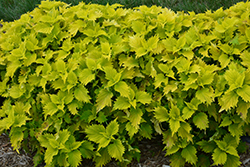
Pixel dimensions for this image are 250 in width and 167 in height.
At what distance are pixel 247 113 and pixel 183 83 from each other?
2.00ft

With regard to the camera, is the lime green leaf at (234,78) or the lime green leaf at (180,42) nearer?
the lime green leaf at (234,78)

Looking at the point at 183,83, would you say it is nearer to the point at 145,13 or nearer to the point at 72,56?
Answer: the point at 145,13

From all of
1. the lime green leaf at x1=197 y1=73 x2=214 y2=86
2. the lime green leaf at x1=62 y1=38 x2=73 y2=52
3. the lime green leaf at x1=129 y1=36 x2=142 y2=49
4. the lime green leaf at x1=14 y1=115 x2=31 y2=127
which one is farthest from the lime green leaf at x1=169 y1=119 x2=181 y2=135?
the lime green leaf at x1=14 y1=115 x2=31 y2=127

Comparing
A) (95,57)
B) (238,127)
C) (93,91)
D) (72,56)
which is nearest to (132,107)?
(93,91)

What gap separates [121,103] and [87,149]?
590 millimetres

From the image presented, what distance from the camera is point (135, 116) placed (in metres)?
2.19

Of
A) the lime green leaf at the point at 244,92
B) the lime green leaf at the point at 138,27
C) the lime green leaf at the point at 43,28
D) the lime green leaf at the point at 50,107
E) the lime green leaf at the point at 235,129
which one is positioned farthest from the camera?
the lime green leaf at the point at 43,28

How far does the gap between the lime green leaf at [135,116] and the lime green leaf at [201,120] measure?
0.49 meters

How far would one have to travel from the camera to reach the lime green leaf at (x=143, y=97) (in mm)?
2168

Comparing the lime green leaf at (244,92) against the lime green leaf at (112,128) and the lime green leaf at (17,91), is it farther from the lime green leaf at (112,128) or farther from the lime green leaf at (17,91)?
the lime green leaf at (17,91)

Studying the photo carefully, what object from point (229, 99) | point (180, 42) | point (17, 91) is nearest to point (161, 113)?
point (229, 99)

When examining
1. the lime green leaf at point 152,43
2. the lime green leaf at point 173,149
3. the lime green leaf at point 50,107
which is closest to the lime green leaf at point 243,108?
the lime green leaf at point 173,149

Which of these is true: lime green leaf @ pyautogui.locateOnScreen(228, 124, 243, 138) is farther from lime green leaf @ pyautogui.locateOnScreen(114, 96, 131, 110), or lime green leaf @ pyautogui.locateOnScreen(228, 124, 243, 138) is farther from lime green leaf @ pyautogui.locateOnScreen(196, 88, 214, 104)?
lime green leaf @ pyautogui.locateOnScreen(114, 96, 131, 110)

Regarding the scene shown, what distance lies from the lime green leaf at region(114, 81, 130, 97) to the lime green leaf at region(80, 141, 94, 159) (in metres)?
0.61
